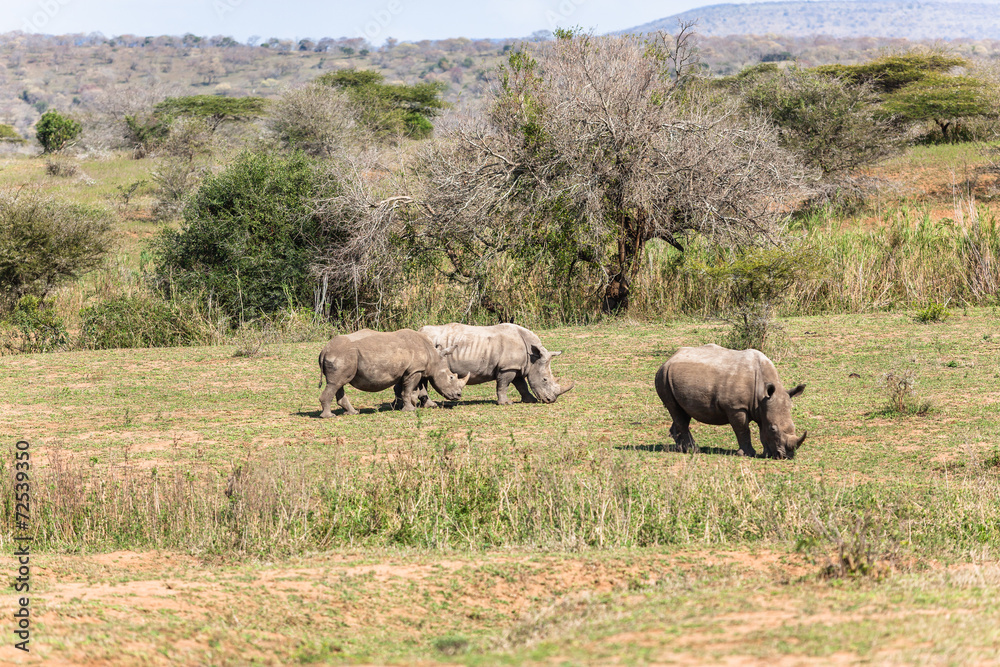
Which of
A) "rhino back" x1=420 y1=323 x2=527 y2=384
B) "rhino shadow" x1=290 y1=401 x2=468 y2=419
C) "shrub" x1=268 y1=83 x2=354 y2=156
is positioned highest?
"shrub" x1=268 y1=83 x2=354 y2=156

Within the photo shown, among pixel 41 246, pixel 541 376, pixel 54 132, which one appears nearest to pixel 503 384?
pixel 541 376

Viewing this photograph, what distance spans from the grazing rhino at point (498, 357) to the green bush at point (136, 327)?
7633 millimetres

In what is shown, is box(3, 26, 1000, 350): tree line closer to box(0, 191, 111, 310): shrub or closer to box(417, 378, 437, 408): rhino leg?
box(0, 191, 111, 310): shrub

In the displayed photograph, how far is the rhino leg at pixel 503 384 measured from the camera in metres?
13.0

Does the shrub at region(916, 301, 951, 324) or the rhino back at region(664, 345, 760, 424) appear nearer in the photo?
the rhino back at region(664, 345, 760, 424)

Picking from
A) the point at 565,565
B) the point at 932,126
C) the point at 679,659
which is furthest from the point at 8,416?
the point at 932,126

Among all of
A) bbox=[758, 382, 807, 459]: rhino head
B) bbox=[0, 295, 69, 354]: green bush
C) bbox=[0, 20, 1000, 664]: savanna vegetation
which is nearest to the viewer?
bbox=[0, 20, 1000, 664]: savanna vegetation

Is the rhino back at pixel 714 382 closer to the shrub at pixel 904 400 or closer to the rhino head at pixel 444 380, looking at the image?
the shrub at pixel 904 400

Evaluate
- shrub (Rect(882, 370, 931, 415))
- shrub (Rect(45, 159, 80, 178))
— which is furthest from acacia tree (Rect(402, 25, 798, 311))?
shrub (Rect(45, 159, 80, 178))

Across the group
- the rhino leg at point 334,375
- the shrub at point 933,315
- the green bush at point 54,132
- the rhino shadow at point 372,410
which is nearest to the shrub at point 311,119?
the green bush at point 54,132

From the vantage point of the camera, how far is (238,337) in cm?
1839

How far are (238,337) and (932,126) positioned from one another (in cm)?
3302

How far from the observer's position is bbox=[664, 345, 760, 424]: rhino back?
9.50 metres

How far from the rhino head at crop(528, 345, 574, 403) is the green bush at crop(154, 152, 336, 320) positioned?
27.4 feet
